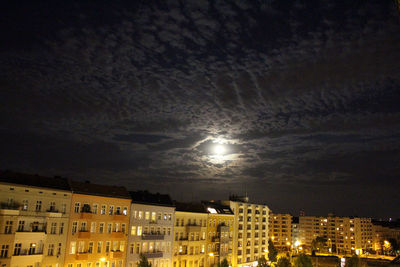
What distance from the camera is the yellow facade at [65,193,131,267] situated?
49031mm

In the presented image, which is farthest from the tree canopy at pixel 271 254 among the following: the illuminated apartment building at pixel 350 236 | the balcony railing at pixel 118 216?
the illuminated apartment building at pixel 350 236

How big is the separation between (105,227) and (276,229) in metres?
162

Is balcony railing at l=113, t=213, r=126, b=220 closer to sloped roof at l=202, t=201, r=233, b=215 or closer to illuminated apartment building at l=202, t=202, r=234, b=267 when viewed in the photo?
illuminated apartment building at l=202, t=202, r=234, b=267

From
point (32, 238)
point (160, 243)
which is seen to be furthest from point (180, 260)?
point (32, 238)

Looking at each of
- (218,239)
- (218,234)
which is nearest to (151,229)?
(218,239)

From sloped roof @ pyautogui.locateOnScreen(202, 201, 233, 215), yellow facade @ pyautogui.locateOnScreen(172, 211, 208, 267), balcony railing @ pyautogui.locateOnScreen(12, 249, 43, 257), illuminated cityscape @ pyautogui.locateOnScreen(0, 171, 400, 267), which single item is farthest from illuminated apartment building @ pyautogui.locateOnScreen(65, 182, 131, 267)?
sloped roof @ pyautogui.locateOnScreen(202, 201, 233, 215)

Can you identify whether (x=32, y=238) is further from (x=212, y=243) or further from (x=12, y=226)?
(x=212, y=243)

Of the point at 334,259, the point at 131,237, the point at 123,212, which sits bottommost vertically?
the point at 334,259

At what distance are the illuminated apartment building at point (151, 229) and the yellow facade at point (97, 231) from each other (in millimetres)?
1853

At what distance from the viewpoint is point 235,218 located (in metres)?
84.7

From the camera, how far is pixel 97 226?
172 feet

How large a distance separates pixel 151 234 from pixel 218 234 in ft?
67.3

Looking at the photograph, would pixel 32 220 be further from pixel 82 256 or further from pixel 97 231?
pixel 97 231

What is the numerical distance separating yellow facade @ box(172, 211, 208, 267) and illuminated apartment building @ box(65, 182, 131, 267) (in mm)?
12945
